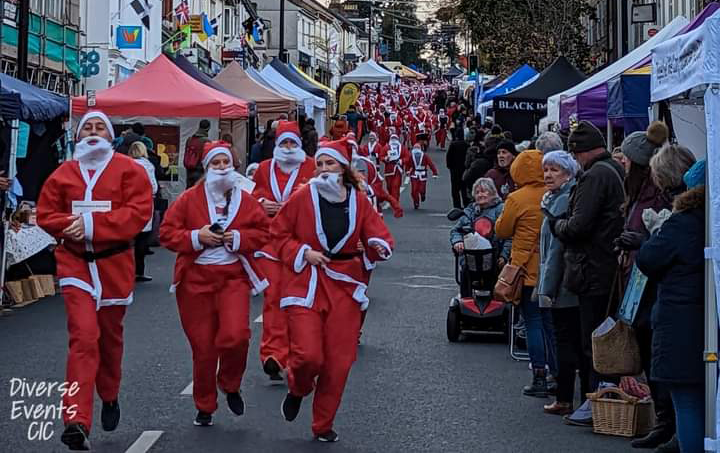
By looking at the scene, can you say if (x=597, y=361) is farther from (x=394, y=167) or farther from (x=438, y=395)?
(x=394, y=167)

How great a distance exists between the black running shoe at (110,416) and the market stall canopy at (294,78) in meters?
29.8

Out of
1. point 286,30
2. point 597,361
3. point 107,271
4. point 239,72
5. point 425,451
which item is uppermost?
point 286,30

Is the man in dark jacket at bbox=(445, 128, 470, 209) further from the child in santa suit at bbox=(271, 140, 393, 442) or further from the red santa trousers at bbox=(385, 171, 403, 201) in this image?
the child in santa suit at bbox=(271, 140, 393, 442)

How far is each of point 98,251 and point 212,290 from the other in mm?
844

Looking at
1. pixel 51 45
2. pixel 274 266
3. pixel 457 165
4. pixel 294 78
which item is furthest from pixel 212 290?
pixel 294 78

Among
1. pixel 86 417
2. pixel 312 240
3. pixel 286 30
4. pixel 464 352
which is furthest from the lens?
pixel 286 30

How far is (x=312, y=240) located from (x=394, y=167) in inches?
821

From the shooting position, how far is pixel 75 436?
7715 mm

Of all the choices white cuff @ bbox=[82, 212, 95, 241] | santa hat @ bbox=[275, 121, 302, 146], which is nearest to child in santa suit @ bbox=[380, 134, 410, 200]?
santa hat @ bbox=[275, 121, 302, 146]

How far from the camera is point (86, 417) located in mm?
7801

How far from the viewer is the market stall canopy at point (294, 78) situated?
38.2 metres

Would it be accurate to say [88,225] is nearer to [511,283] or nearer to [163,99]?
[511,283]

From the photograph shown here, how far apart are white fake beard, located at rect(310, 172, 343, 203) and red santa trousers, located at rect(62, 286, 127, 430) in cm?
147

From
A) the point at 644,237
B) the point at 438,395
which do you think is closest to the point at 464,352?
the point at 438,395
